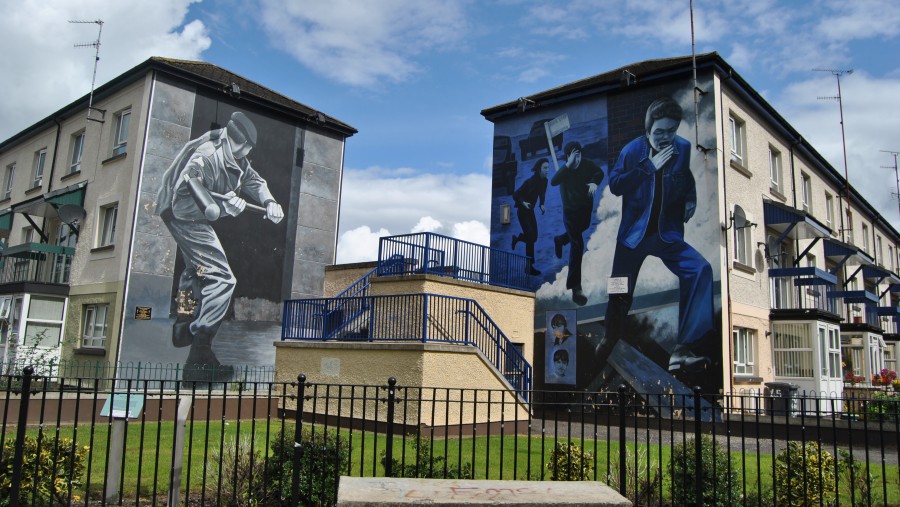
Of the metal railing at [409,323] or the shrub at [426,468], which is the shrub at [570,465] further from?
the metal railing at [409,323]

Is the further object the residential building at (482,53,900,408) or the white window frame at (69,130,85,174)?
the white window frame at (69,130,85,174)

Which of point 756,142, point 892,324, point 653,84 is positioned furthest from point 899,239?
point 653,84

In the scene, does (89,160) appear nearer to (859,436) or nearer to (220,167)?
(220,167)

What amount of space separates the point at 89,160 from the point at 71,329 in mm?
5514

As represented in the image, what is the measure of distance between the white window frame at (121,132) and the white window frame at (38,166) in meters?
5.99

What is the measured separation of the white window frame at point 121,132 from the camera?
20.4 m

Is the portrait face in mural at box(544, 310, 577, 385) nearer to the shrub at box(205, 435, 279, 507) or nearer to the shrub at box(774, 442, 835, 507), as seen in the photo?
the shrub at box(774, 442, 835, 507)

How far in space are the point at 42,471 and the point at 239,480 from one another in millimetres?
1839

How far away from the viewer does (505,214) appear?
21641 millimetres

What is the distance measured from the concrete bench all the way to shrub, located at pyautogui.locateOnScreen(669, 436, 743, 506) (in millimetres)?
1370

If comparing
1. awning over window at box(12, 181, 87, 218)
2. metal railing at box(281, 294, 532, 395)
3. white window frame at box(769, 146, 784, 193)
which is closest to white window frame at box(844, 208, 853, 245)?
white window frame at box(769, 146, 784, 193)

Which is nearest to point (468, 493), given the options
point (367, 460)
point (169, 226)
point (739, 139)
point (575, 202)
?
point (367, 460)

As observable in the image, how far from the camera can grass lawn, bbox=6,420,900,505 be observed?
6.75 meters

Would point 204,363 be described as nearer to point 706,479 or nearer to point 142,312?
point 142,312
